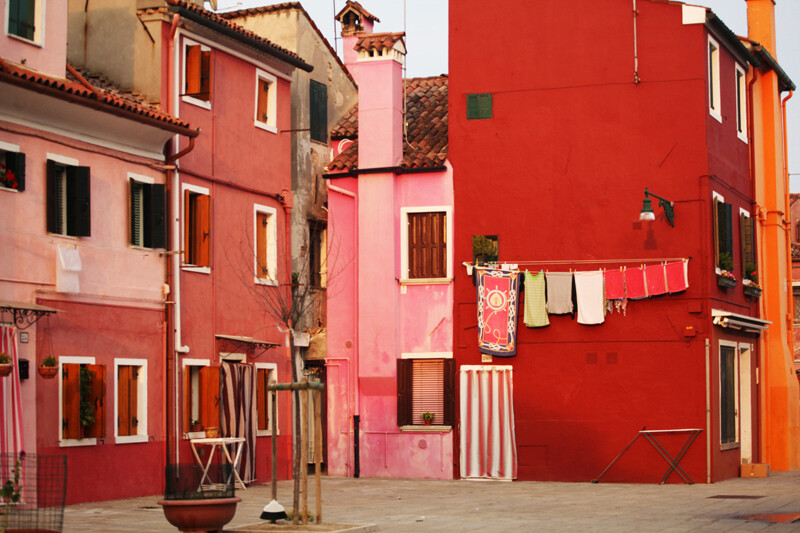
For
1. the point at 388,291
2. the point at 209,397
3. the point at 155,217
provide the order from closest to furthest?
the point at 155,217, the point at 209,397, the point at 388,291

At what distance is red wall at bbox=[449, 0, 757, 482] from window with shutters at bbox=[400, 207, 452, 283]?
14.8 inches

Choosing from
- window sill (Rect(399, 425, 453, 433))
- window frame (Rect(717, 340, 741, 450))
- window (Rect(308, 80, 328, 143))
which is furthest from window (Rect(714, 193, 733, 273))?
window (Rect(308, 80, 328, 143))

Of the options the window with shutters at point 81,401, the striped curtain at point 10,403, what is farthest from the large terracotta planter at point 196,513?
the window with shutters at point 81,401

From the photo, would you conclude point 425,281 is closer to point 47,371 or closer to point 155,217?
point 155,217

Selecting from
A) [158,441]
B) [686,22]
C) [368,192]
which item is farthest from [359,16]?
[158,441]

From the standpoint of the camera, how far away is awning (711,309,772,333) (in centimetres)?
2695

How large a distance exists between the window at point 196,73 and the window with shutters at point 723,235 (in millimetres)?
10883

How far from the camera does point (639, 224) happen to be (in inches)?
1064

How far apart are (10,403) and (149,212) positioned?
5214mm

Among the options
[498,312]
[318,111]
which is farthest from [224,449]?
[318,111]

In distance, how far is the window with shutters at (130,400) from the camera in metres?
22.4

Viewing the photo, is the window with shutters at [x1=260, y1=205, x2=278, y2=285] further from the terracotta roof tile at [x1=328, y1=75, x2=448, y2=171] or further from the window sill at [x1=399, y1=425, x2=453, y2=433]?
the window sill at [x1=399, y1=425, x2=453, y2=433]

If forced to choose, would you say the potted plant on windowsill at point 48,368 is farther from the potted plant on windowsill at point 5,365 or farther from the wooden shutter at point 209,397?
the wooden shutter at point 209,397

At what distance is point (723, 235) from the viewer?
2809 cm
